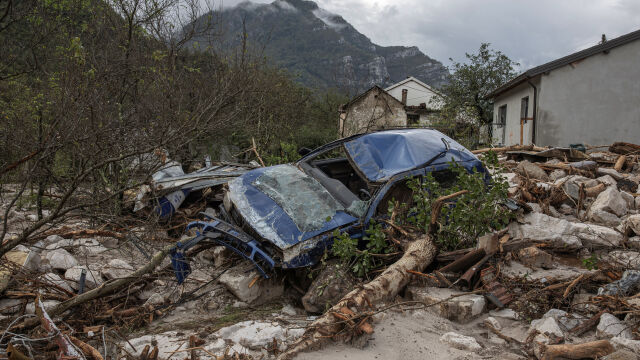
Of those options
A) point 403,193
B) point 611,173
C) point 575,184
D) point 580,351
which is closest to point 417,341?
point 580,351

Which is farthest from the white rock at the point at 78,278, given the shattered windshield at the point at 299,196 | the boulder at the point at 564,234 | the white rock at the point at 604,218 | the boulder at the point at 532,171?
the boulder at the point at 532,171

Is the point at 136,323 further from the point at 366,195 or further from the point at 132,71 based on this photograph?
the point at 132,71

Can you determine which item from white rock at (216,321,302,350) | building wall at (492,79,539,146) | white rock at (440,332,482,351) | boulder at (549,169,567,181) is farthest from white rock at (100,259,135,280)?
building wall at (492,79,539,146)

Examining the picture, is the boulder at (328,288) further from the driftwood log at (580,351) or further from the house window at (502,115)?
the house window at (502,115)

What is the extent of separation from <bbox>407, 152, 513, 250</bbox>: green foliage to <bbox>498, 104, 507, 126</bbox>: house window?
1690 centimetres

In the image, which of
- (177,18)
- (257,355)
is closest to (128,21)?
(177,18)

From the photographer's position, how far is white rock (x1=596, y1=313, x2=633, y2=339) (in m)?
3.01

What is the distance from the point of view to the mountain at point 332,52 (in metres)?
56.2

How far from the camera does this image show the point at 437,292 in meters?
4.00

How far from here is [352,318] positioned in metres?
3.22

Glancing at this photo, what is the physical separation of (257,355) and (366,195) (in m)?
2.49

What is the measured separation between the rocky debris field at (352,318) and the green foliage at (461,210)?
0.79ft

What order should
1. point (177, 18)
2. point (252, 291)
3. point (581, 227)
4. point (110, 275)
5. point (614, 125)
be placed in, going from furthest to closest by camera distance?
point (614, 125)
point (177, 18)
point (581, 227)
point (110, 275)
point (252, 291)

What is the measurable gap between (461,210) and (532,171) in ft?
16.5
